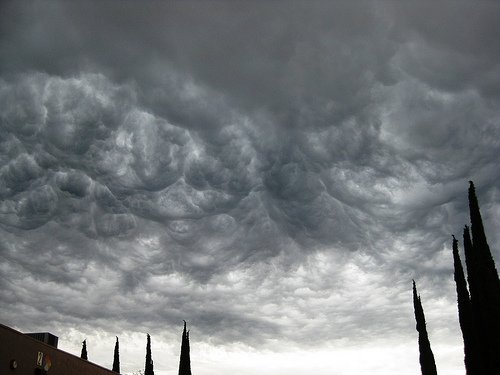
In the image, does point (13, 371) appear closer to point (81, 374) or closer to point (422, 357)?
point (81, 374)

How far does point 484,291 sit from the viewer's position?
27.2m

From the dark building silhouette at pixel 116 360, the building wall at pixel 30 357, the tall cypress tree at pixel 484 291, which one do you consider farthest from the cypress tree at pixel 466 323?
the dark building silhouette at pixel 116 360

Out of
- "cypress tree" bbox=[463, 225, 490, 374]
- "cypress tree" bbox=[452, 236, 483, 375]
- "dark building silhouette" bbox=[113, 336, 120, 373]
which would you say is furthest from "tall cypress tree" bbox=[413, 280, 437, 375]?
"dark building silhouette" bbox=[113, 336, 120, 373]

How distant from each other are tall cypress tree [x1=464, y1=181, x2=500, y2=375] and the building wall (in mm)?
24730

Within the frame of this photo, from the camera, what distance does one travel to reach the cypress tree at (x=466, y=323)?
91.5ft

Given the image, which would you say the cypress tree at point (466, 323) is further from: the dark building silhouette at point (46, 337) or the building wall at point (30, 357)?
the dark building silhouette at point (46, 337)

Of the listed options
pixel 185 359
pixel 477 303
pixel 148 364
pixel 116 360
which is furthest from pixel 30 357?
pixel 116 360

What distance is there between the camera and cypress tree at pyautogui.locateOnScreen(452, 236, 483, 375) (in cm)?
2788

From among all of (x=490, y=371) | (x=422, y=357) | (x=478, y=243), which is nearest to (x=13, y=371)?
(x=490, y=371)

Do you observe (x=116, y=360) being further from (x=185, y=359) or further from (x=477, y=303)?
(x=477, y=303)

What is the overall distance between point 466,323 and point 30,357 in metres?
28.1

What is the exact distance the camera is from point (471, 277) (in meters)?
28.7

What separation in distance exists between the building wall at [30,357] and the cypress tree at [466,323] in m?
25.1

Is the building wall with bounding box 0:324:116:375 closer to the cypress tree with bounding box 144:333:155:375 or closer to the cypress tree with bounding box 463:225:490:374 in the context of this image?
the cypress tree with bounding box 463:225:490:374
